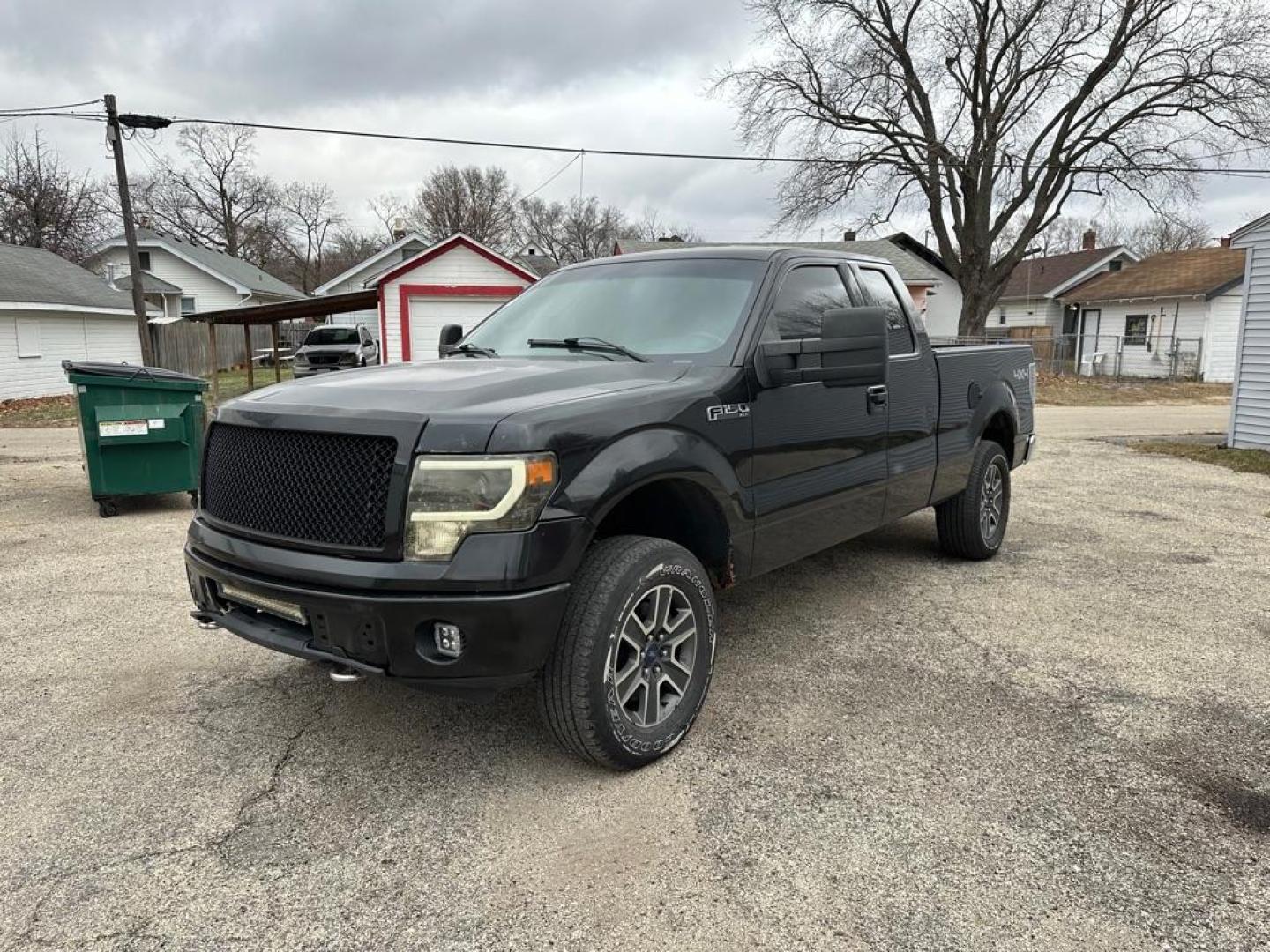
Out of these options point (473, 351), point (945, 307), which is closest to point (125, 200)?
point (473, 351)

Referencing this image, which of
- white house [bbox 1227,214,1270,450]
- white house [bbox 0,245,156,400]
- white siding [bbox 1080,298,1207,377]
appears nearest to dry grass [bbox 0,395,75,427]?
white house [bbox 0,245,156,400]

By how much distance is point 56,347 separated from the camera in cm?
2278

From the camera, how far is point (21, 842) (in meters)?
2.64

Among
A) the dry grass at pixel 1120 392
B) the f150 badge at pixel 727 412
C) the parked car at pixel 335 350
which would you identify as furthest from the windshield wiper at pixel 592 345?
the parked car at pixel 335 350

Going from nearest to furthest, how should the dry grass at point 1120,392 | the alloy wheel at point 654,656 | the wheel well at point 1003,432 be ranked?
the alloy wheel at point 654,656
the wheel well at point 1003,432
the dry grass at point 1120,392

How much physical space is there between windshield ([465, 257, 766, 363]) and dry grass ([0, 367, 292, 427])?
484 inches

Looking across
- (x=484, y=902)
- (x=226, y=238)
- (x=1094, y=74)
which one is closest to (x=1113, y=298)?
(x=1094, y=74)

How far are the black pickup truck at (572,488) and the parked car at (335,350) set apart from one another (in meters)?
23.0

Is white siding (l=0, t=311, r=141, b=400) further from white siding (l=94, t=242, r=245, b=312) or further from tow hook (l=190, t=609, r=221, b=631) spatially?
tow hook (l=190, t=609, r=221, b=631)

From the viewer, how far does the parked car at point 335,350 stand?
86.0ft

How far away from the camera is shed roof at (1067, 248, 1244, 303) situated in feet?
98.3

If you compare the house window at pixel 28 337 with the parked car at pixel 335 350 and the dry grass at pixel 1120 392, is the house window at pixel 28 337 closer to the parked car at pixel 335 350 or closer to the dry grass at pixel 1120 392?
the parked car at pixel 335 350

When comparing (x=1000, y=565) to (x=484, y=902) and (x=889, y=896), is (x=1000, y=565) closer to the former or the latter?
(x=889, y=896)

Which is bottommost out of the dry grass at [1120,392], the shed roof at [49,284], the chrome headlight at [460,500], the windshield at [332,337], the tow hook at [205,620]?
the dry grass at [1120,392]
